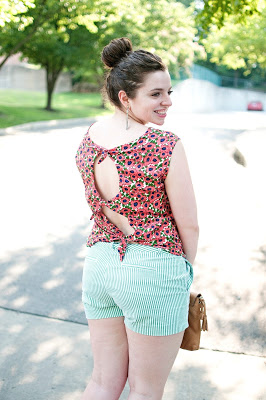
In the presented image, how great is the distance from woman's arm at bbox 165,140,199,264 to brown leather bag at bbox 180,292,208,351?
20 cm

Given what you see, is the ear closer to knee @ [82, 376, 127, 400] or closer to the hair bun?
the hair bun

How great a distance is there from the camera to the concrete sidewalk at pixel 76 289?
2.97 metres

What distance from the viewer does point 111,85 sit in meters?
1.89

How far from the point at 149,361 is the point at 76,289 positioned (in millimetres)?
2683

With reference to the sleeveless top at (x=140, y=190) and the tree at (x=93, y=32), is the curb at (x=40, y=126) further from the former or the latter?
the sleeveless top at (x=140, y=190)

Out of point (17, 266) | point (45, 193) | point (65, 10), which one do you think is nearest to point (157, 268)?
point (17, 266)

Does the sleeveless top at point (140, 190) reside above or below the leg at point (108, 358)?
above

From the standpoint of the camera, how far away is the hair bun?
1875 mm

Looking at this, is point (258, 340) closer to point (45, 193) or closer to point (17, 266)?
point (17, 266)

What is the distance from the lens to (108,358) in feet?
6.29

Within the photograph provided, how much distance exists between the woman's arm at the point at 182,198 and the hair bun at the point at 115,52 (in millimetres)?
452

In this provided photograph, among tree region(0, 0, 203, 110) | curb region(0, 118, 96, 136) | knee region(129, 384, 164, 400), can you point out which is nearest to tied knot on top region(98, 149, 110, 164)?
knee region(129, 384, 164, 400)

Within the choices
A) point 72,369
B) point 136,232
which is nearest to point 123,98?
point 136,232

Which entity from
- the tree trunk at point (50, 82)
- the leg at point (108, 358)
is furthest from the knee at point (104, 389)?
the tree trunk at point (50, 82)
